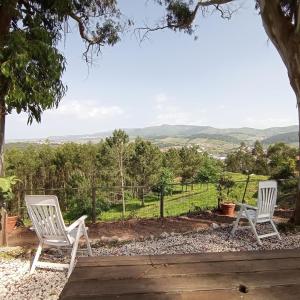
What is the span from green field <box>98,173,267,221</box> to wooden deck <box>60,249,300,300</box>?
20.9 feet

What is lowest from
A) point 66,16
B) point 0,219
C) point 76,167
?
point 76,167

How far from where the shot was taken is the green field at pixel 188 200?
32.0ft

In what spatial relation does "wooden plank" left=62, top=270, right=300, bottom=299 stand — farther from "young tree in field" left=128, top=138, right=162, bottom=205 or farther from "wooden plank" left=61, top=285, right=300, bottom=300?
"young tree in field" left=128, top=138, right=162, bottom=205

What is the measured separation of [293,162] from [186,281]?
58.0 ft

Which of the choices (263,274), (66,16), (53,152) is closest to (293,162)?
(66,16)

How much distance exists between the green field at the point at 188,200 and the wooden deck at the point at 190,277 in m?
6.36

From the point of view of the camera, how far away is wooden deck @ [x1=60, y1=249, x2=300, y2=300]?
1304 mm

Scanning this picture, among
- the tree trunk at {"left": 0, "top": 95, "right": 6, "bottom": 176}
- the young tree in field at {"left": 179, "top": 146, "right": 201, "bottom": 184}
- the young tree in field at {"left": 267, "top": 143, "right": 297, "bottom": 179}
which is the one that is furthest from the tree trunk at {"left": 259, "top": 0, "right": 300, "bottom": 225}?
the young tree in field at {"left": 179, "top": 146, "right": 201, "bottom": 184}

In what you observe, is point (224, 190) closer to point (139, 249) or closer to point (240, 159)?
point (139, 249)

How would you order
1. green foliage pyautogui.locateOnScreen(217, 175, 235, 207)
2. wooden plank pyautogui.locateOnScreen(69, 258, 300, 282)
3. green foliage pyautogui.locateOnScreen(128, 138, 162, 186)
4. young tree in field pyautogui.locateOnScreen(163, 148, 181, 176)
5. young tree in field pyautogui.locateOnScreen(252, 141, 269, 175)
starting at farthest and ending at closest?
young tree in field pyautogui.locateOnScreen(163, 148, 181, 176) → green foliage pyautogui.locateOnScreen(128, 138, 162, 186) → young tree in field pyautogui.locateOnScreen(252, 141, 269, 175) → green foliage pyautogui.locateOnScreen(217, 175, 235, 207) → wooden plank pyautogui.locateOnScreen(69, 258, 300, 282)

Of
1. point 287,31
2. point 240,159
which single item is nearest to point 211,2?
point 287,31

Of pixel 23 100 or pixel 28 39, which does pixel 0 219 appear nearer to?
pixel 23 100

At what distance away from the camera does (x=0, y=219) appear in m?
4.89

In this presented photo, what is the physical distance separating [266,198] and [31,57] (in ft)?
11.4
